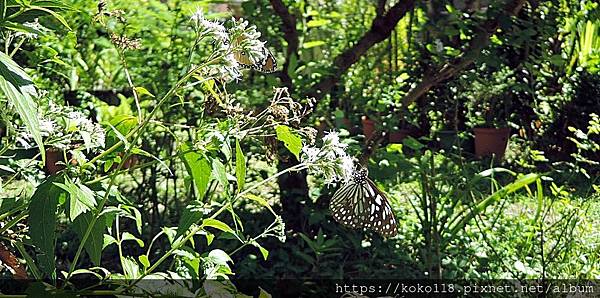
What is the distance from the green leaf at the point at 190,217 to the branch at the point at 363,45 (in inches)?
72.5

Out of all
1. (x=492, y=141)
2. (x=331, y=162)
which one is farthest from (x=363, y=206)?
(x=492, y=141)

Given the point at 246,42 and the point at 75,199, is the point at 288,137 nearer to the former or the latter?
the point at 246,42

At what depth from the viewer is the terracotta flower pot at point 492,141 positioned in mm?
5473

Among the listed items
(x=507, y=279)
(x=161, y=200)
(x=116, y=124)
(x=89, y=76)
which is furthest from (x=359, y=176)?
(x=89, y=76)

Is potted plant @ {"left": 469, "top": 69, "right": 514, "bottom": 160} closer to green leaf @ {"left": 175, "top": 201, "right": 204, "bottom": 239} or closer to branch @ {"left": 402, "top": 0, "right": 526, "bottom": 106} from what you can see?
branch @ {"left": 402, "top": 0, "right": 526, "bottom": 106}

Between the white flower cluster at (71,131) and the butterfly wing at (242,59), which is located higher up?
the butterfly wing at (242,59)

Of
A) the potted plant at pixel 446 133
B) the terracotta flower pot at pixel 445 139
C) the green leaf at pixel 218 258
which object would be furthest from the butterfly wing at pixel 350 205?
the terracotta flower pot at pixel 445 139

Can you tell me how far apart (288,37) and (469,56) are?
780mm

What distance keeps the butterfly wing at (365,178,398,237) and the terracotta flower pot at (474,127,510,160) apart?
137 inches

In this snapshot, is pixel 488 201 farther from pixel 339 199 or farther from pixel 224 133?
pixel 224 133

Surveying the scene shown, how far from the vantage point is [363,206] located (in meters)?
2.04

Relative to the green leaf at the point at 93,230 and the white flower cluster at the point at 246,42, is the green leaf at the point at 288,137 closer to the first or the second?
the white flower cluster at the point at 246,42

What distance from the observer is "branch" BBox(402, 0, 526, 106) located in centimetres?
287

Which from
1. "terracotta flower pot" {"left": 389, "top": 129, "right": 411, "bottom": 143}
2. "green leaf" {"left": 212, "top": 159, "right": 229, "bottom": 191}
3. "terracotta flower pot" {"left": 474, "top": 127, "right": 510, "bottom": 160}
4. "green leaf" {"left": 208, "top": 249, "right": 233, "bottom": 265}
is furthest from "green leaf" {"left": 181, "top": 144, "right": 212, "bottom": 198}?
"terracotta flower pot" {"left": 389, "top": 129, "right": 411, "bottom": 143}
